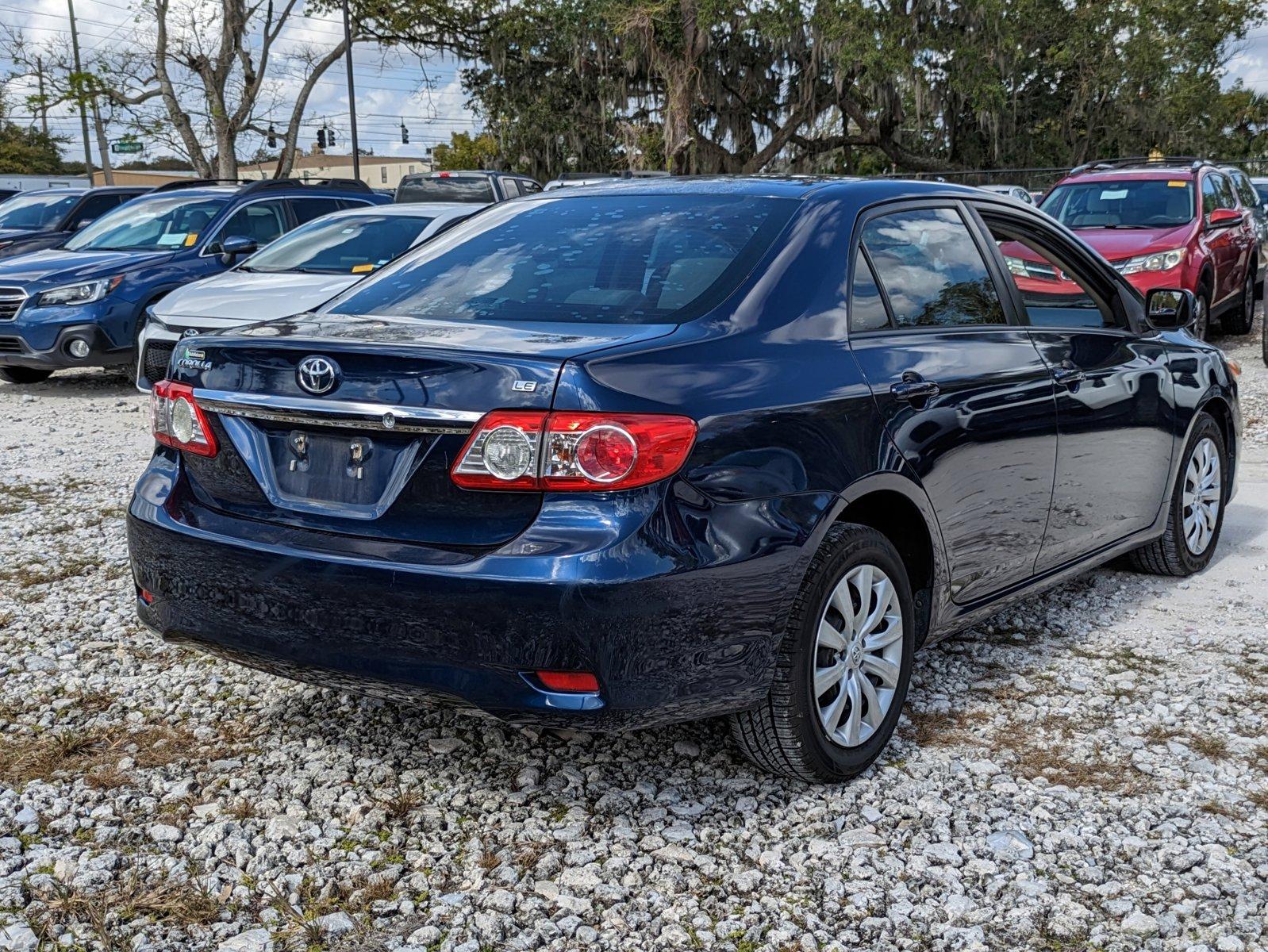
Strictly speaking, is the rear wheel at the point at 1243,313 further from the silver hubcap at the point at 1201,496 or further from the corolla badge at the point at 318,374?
the corolla badge at the point at 318,374

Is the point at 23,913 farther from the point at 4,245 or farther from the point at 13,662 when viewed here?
the point at 4,245

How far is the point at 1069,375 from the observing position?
183 inches

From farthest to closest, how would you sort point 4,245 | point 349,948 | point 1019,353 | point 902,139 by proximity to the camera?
point 902,139 < point 4,245 < point 1019,353 < point 349,948

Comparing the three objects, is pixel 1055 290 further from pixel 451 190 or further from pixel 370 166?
pixel 370 166

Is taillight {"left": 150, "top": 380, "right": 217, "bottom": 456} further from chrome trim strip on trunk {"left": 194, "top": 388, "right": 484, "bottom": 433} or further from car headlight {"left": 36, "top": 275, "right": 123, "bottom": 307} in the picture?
car headlight {"left": 36, "top": 275, "right": 123, "bottom": 307}

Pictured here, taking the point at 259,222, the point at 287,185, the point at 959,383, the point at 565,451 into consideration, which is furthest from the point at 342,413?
the point at 287,185

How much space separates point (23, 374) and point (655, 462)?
37.9 feet

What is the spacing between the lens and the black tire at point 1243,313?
Result: 15.2 m

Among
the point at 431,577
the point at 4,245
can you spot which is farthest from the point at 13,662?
the point at 4,245

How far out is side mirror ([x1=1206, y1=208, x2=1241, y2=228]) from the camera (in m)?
13.4

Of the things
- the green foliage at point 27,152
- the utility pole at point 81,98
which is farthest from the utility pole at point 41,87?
the green foliage at point 27,152

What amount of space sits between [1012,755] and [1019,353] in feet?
4.32

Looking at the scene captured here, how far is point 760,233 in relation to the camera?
12.3 feet

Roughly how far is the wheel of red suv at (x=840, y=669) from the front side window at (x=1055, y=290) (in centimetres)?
159
